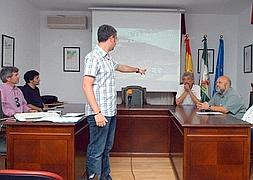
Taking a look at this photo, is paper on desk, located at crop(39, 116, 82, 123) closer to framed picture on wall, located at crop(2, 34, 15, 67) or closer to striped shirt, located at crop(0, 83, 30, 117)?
striped shirt, located at crop(0, 83, 30, 117)

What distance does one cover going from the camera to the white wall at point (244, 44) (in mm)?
5937

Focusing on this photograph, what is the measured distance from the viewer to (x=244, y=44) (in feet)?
20.4

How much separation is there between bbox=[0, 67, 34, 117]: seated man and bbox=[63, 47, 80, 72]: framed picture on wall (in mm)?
2989

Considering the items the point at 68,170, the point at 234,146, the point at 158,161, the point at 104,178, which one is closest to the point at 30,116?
the point at 68,170

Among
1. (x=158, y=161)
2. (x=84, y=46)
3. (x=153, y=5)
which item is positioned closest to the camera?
(x=158, y=161)

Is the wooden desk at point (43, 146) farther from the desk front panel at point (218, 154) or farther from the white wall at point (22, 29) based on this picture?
the white wall at point (22, 29)

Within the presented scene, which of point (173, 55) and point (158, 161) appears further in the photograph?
point (173, 55)

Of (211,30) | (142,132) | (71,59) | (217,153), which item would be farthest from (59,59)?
(217,153)

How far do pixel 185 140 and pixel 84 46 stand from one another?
4196mm

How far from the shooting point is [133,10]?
6160 mm

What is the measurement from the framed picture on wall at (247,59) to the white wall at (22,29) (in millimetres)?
3881

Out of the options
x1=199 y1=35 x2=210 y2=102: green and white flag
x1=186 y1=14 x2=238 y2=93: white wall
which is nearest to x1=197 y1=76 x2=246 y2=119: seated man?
x1=199 y1=35 x2=210 y2=102: green and white flag

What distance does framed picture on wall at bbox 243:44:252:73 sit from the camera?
585cm

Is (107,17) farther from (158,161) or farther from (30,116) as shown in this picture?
(30,116)
